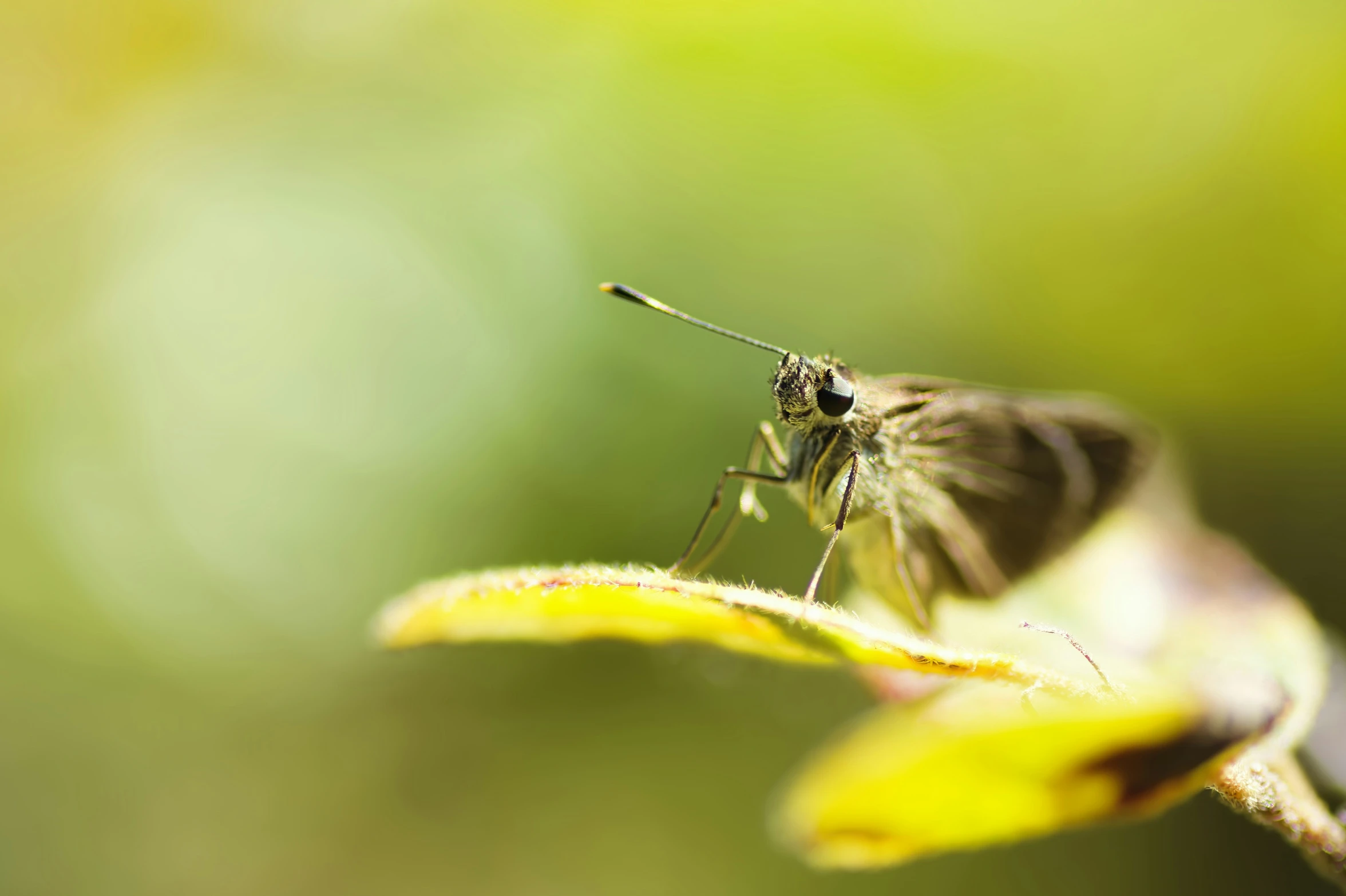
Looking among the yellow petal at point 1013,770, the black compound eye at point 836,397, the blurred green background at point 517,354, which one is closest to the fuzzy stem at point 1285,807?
the yellow petal at point 1013,770

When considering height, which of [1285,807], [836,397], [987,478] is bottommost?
[1285,807]

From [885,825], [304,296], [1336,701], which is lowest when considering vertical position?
[1336,701]

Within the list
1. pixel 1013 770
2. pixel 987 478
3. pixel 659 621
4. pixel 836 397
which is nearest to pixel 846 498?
pixel 836 397

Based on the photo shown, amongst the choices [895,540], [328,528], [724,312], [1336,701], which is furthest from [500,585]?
[328,528]

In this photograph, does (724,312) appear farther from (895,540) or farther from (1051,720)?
(1051,720)

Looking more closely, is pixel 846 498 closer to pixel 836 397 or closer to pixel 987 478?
pixel 836 397

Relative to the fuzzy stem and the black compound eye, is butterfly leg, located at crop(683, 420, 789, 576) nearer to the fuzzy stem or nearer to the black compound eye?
the black compound eye

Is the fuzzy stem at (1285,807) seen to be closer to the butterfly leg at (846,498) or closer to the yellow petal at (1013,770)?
the yellow petal at (1013,770)
